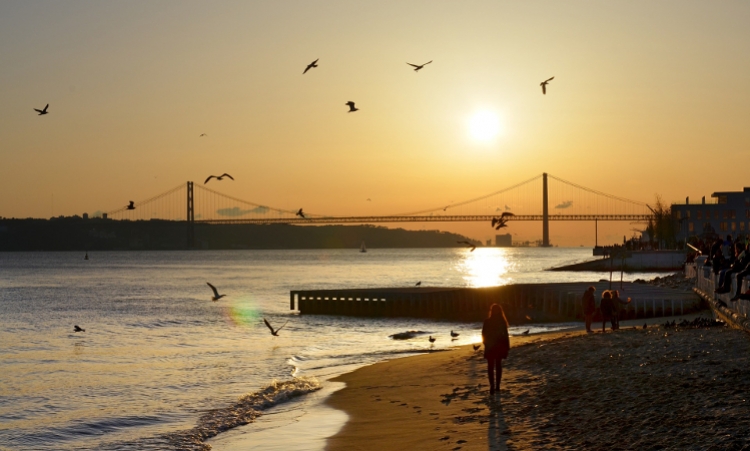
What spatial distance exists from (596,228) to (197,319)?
131679 millimetres

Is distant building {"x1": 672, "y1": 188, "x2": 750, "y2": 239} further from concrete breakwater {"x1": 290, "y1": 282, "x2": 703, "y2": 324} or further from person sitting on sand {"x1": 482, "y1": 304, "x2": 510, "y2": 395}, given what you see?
person sitting on sand {"x1": 482, "y1": 304, "x2": 510, "y2": 395}

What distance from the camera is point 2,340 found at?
3966 cm

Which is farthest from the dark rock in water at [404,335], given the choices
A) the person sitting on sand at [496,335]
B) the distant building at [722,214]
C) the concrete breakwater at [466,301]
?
the distant building at [722,214]

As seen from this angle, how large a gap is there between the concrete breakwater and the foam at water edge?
19.5 m

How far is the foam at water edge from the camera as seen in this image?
15.8m

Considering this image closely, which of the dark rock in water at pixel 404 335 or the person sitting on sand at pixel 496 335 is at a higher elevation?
the person sitting on sand at pixel 496 335

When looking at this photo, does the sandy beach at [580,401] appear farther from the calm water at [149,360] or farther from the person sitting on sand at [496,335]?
the calm water at [149,360]

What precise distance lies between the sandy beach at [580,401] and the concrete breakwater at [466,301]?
62.4 feet

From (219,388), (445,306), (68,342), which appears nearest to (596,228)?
(445,306)

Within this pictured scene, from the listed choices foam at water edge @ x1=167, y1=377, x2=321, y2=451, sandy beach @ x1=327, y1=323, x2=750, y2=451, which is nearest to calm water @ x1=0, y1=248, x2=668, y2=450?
foam at water edge @ x1=167, y1=377, x2=321, y2=451

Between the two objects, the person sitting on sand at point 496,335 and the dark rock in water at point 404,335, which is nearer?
the person sitting on sand at point 496,335

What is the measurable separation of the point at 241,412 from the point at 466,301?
28.8m

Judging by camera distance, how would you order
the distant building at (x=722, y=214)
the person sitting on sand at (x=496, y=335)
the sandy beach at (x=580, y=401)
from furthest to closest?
the distant building at (x=722, y=214) < the person sitting on sand at (x=496, y=335) < the sandy beach at (x=580, y=401)

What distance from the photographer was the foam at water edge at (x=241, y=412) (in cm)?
1579
